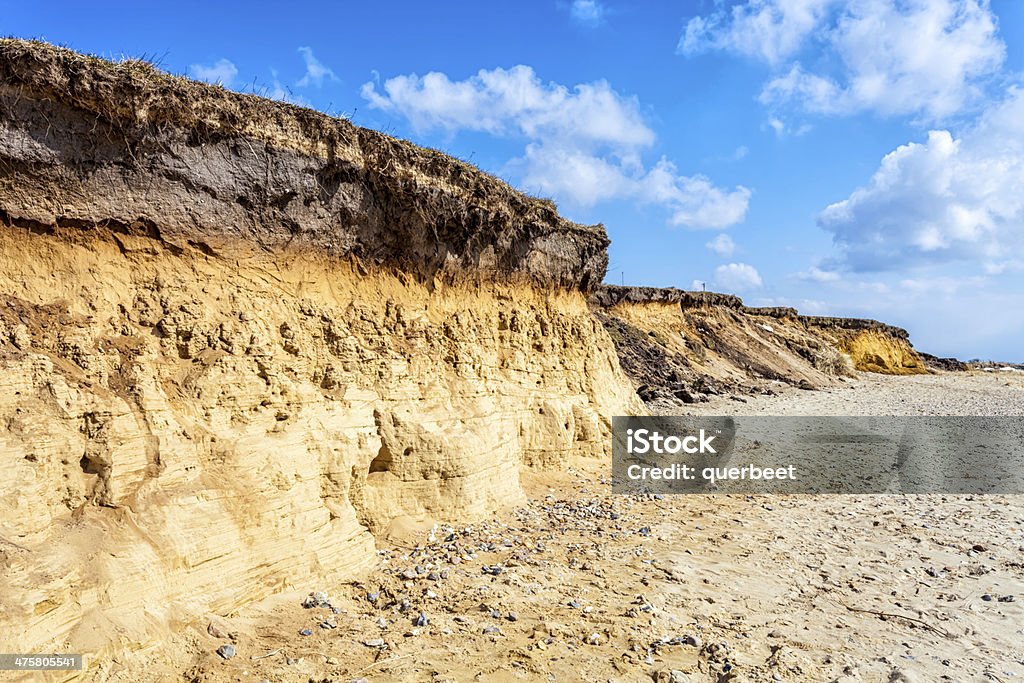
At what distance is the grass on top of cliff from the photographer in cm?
537

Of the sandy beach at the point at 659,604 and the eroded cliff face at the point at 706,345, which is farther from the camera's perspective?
the eroded cliff face at the point at 706,345

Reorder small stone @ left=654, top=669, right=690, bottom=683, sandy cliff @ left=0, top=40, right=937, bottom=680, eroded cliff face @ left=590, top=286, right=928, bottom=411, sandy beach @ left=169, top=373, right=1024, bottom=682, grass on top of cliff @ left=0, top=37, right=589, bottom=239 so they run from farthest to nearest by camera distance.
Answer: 1. eroded cliff face @ left=590, top=286, right=928, bottom=411
2. grass on top of cliff @ left=0, top=37, right=589, bottom=239
3. sandy beach @ left=169, top=373, right=1024, bottom=682
4. small stone @ left=654, top=669, right=690, bottom=683
5. sandy cliff @ left=0, top=40, right=937, bottom=680

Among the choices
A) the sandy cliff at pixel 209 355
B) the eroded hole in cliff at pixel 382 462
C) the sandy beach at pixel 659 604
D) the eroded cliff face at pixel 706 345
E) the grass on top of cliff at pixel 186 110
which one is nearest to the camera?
the sandy cliff at pixel 209 355

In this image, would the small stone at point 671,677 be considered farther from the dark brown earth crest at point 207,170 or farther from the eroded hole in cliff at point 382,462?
the dark brown earth crest at point 207,170

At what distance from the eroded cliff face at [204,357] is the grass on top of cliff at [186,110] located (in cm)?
2

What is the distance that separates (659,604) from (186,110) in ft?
22.1

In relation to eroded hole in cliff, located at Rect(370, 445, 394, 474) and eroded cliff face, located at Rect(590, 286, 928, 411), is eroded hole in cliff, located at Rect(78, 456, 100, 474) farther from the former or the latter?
eroded cliff face, located at Rect(590, 286, 928, 411)

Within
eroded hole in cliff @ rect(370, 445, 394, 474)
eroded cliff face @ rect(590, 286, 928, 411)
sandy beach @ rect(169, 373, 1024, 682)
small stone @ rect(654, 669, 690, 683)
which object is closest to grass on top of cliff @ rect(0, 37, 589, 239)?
eroded hole in cliff @ rect(370, 445, 394, 474)

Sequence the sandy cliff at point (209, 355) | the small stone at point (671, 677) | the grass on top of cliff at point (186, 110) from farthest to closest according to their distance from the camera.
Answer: the grass on top of cliff at point (186, 110) → the small stone at point (671, 677) → the sandy cliff at point (209, 355)

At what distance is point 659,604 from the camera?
6.16 metres

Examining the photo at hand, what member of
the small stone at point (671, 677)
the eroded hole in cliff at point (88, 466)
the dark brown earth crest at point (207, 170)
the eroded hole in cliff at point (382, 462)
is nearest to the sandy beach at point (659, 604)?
the small stone at point (671, 677)
